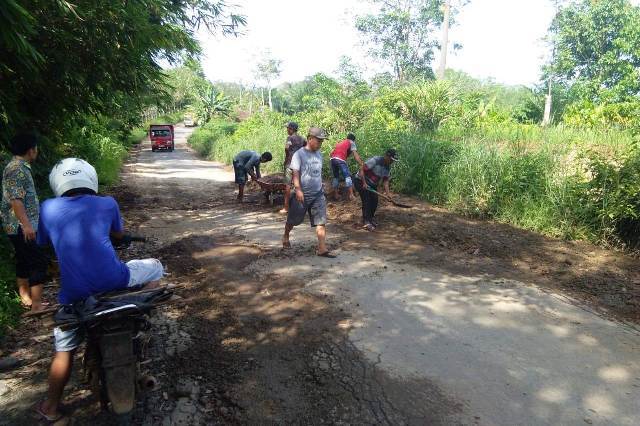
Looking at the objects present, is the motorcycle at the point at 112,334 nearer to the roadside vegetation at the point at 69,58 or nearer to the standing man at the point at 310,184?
the roadside vegetation at the point at 69,58

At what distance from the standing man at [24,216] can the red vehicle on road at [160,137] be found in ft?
87.2

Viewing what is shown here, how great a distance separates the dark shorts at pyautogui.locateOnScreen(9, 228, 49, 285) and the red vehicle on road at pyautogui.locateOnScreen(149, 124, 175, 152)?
87.2ft

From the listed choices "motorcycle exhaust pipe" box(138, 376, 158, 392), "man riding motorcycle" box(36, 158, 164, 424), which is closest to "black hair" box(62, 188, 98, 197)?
"man riding motorcycle" box(36, 158, 164, 424)

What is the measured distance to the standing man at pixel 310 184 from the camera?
19.0 ft

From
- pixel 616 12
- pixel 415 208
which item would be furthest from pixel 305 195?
pixel 616 12

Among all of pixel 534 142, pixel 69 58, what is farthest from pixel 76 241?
pixel 534 142

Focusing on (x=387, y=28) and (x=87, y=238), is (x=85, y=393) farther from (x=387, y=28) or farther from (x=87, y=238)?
(x=387, y=28)

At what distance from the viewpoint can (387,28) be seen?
2855 cm

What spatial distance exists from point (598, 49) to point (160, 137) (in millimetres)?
27275

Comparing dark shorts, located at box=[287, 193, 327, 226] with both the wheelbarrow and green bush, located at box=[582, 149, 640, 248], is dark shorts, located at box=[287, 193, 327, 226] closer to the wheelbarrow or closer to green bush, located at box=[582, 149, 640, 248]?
the wheelbarrow

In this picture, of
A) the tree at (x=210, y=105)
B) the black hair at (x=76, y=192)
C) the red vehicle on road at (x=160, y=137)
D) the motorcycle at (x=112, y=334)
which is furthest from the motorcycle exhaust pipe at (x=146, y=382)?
the tree at (x=210, y=105)

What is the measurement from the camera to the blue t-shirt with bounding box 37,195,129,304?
2.44 metres

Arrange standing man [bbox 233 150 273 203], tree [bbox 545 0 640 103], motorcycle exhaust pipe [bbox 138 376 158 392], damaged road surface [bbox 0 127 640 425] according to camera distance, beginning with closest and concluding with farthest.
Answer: motorcycle exhaust pipe [bbox 138 376 158 392] → damaged road surface [bbox 0 127 640 425] → standing man [bbox 233 150 273 203] → tree [bbox 545 0 640 103]

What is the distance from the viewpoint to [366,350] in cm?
358
